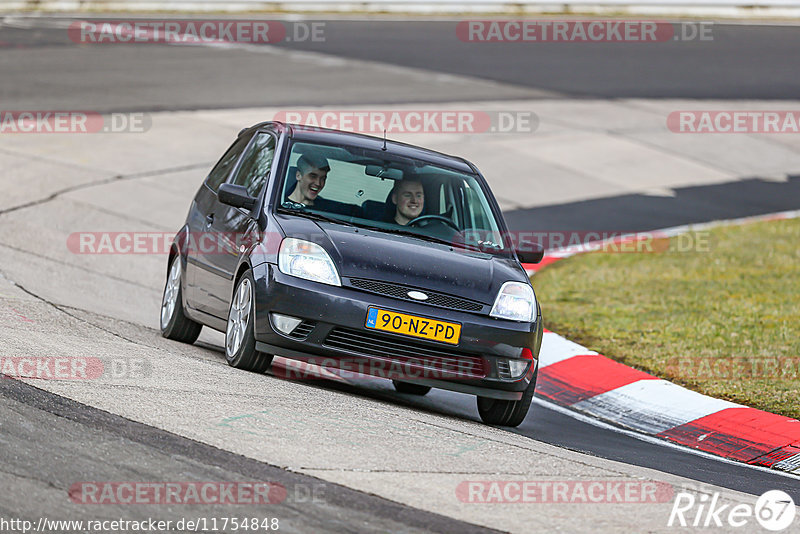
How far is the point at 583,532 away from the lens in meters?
5.12

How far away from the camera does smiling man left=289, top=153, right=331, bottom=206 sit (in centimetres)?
821

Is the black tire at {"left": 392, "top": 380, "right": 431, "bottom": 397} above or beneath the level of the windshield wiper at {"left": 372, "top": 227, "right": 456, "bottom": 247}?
beneath

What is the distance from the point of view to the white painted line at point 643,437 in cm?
763

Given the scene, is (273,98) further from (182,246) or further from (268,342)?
(268,342)

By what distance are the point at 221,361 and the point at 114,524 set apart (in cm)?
372

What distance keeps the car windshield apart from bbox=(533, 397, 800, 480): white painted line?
4.46ft

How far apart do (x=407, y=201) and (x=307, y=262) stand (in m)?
1.10

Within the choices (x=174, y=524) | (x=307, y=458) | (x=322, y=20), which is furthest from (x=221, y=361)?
(x=322, y=20)

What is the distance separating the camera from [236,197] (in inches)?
320
